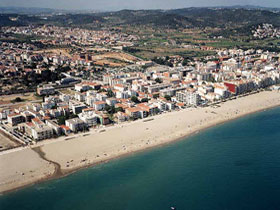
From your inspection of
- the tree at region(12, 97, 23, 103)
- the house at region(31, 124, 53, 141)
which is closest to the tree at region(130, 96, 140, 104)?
the house at region(31, 124, 53, 141)

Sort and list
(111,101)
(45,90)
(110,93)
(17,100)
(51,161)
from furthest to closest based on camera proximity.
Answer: (45,90)
(110,93)
(17,100)
(111,101)
(51,161)

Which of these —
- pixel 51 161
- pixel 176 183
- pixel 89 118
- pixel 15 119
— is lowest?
pixel 176 183

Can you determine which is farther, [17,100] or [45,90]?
[45,90]

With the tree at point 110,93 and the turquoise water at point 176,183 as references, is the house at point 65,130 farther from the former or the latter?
the tree at point 110,93

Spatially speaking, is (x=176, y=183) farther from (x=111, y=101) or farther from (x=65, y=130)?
(x=111, y=101)

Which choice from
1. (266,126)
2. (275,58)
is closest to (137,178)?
(266,126)

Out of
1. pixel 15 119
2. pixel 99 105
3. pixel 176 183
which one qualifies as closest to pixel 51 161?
pixel 176 183

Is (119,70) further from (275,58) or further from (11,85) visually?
(275,58)
